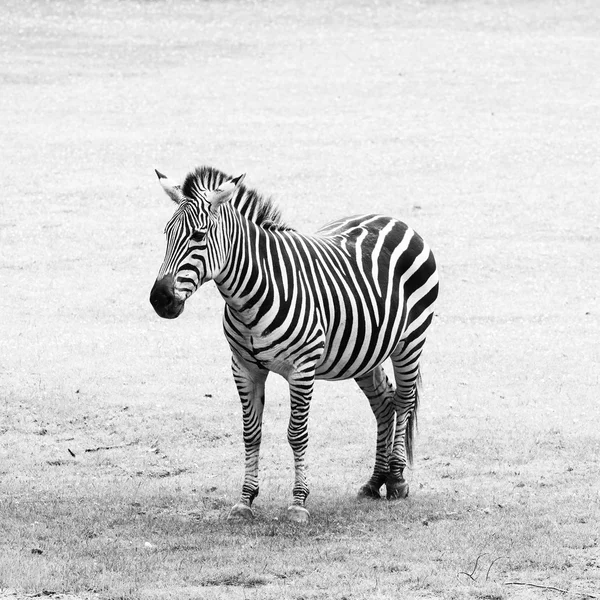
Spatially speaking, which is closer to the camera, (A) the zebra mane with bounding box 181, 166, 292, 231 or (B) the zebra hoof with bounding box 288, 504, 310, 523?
(A) the zebra mane with bounding box 181, 166, 292, 231

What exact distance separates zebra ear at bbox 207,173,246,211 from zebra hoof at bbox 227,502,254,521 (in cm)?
251

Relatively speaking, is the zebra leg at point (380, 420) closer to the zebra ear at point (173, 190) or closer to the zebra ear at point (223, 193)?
the zebra ear at point (223, 193)

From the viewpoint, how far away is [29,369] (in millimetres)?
14484

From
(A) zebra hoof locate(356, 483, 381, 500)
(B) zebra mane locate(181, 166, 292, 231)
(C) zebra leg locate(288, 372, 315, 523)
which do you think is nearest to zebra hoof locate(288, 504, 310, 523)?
(C) zebra leg locate(288, 372, 315, 523)

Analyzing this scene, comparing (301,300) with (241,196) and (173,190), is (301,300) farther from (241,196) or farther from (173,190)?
(173,190)

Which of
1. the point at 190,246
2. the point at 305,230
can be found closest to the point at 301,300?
the point at 190,246

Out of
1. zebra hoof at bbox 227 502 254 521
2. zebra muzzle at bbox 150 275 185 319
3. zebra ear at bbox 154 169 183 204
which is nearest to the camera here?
zebra muzzle at bbox 150 275 185 319

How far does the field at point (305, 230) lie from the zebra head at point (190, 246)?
1.92 m

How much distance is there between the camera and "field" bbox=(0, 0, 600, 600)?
8.64 m

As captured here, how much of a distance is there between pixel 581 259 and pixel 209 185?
12723 millimetres

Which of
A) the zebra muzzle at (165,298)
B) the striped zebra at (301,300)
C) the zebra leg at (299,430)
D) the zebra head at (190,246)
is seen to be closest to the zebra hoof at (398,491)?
the striped zebra at (301,300)

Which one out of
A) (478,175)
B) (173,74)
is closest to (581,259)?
(478,175)

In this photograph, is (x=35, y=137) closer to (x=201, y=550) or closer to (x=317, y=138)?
(x=317, y=138)

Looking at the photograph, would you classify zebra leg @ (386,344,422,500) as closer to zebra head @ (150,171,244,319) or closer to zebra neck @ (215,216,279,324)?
zebra neck @ (215,216,279,324)
